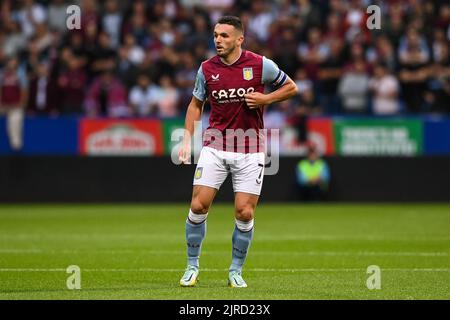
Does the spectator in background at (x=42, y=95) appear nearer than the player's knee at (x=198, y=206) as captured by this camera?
No

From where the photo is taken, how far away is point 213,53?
23703mm

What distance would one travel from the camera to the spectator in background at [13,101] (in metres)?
22.6

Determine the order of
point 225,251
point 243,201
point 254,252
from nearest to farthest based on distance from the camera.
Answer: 1. point 243,201
2. point 254,252
3. point 225,251

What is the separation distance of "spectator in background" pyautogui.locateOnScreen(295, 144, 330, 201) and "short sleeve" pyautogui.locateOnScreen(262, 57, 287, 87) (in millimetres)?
12274

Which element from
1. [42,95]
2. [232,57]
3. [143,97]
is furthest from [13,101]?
[232,57]

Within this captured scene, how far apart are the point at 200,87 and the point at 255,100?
0.63 metres

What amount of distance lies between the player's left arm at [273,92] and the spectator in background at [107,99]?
519 inches

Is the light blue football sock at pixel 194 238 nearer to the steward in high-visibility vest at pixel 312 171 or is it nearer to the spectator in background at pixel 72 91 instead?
the steward in high-visibility vest at pixel 312 171

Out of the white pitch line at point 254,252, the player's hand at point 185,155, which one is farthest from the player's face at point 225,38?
the white pitch line at point 254,252

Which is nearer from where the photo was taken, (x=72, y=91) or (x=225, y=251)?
(x=225, y=251)

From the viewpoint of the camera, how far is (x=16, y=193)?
22.8 m

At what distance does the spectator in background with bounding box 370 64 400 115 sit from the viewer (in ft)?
73.5

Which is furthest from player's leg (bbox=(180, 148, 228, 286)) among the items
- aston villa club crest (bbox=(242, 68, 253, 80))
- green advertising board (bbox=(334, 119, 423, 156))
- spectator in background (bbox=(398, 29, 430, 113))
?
spectator in background (bbox=(398, 29, 430, 113))

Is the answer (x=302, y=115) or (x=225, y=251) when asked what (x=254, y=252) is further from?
(x=302, y=115)
